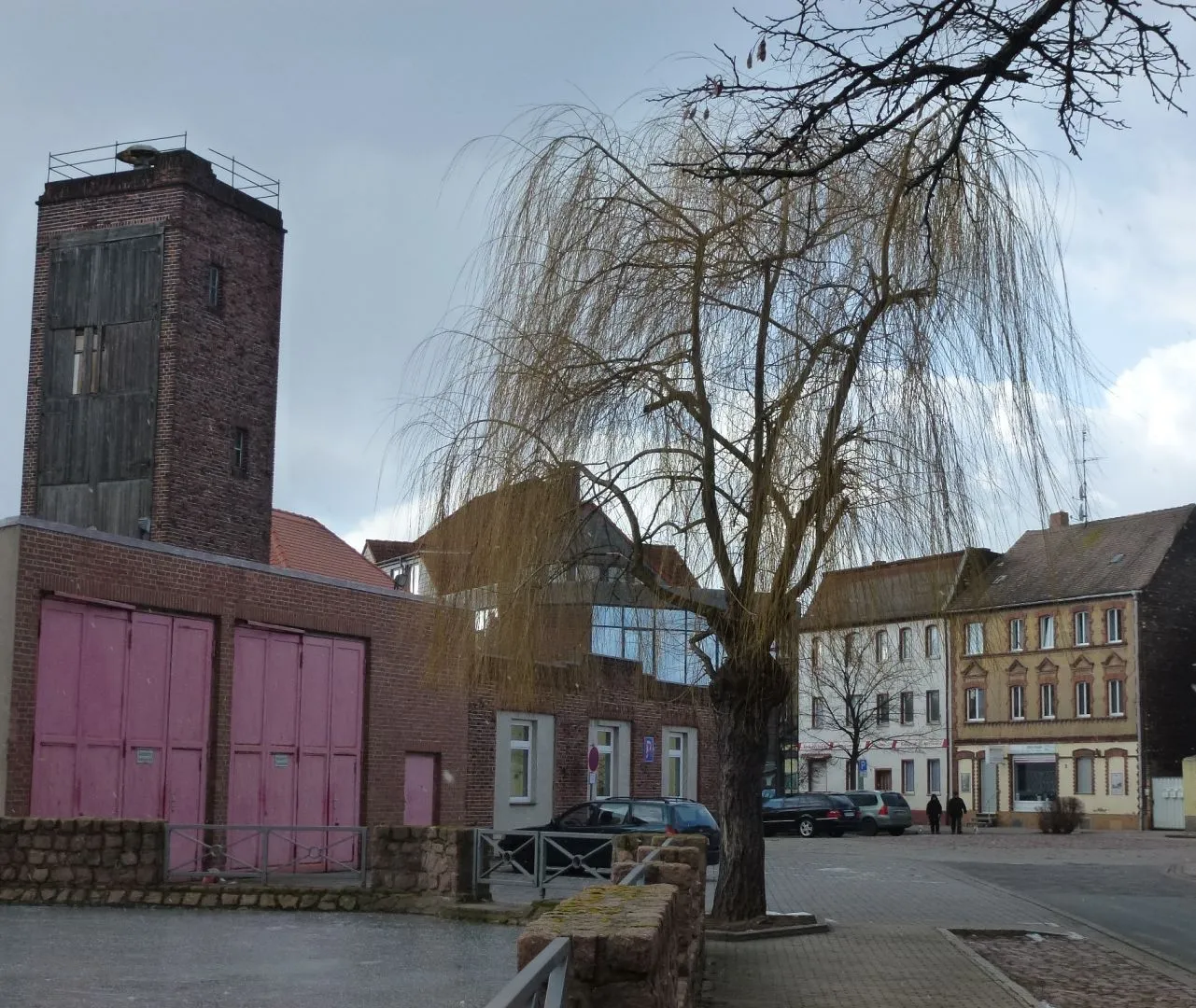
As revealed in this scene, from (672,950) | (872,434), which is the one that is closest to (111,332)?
(872,434)

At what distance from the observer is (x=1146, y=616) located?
6062 centimetres

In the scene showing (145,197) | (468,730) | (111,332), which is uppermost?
(145,197)

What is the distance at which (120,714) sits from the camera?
73.5 feet

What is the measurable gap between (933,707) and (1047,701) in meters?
6.78

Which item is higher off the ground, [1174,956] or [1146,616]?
[1146,616]

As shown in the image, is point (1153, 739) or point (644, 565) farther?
point (1153, 739)

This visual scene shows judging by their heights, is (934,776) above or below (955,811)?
above

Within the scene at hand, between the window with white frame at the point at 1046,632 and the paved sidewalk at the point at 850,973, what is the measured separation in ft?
164

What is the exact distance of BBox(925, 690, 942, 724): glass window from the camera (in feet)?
230

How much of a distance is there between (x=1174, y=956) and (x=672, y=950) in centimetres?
1000

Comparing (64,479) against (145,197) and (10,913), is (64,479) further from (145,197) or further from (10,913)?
(10,913)

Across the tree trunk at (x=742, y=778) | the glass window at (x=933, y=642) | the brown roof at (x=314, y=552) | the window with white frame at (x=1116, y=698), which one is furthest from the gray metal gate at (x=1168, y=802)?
the tree trunk at (x=742, y=778)

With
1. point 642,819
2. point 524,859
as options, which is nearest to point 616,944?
point 524,859

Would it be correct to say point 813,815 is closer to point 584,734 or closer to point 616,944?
point 584,734
